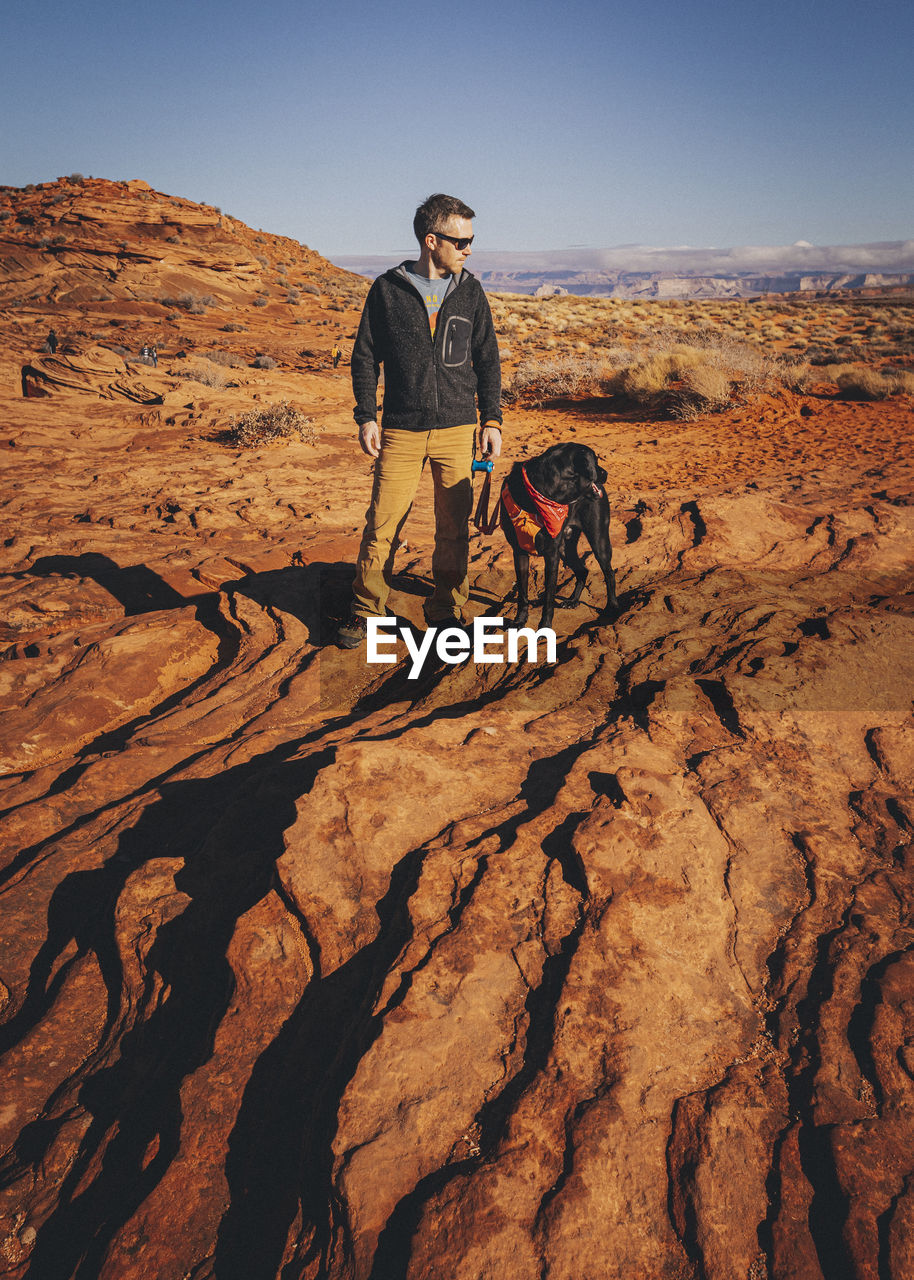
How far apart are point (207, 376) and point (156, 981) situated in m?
12.2

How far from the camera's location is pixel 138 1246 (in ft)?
4.84

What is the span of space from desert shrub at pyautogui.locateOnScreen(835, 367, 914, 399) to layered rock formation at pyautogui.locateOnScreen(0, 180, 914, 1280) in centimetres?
875

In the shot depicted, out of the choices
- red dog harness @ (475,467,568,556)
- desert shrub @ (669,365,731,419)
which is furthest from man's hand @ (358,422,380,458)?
desert shrub @ (669,365,731,419)

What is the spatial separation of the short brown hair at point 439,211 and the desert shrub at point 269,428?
241 inches

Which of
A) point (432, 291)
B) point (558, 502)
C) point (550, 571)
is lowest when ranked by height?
point (550, 571)

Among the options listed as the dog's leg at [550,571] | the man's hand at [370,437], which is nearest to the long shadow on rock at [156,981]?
the man's hand at [370,437]

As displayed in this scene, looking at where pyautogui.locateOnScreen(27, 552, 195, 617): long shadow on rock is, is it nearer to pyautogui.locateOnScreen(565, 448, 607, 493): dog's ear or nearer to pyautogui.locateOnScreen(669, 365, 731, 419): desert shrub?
pyautogui.locateOnScreen(565, 448, 607, 493): dog's ear

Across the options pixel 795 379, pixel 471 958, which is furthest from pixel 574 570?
pixel 795 379

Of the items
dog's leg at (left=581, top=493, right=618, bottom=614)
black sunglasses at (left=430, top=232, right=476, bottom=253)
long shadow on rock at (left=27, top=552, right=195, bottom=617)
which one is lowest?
long shadow on rock at (left=27, top=552, right=195, bottom=617)

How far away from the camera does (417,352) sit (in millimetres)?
3400

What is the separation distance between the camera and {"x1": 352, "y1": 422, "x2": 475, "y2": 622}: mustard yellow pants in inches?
142

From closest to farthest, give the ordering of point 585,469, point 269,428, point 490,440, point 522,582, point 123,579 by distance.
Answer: point 490,440 < point 585,469 < point 522,582 < point 123,579 < point 269,428

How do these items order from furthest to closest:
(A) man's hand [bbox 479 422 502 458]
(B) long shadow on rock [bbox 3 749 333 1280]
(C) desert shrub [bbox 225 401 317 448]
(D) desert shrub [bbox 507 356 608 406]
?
(D) desert shrub [bbox 507 356 608 406]
(C) desert shrub [bbox 225 401 317 448]
(A) man's hand [bbox 479 422 502 458]
(B) long shadow on rock [bbox 3 749 333 1280]

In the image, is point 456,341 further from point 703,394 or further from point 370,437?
point 703,394
